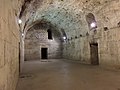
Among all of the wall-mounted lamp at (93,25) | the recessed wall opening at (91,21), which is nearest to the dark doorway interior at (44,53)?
the recessed wall opening at (91,21)

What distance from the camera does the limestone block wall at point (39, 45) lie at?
53.1 ft

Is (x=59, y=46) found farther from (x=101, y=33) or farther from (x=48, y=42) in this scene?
(x=101, y=33)

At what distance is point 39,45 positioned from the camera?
16766 millimetres

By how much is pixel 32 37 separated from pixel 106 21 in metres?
9.82

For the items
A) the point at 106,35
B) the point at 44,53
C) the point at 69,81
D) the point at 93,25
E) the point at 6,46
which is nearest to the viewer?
the point at 6,46

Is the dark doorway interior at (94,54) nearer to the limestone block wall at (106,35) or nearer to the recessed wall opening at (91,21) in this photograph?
the limestone block wall at (106,35)

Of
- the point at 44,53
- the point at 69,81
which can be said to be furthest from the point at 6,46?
the point at 44,53

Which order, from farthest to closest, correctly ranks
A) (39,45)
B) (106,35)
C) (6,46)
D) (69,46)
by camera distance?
(39,45), (69,46), (106,35), (6,46)

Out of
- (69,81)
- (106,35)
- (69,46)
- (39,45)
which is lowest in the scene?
(69,81)

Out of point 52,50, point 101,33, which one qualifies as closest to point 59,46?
point 52,50

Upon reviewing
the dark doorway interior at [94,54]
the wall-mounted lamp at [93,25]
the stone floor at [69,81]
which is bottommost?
the stone floor at [69,81]

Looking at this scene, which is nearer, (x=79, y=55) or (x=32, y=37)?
(x=79, y=55)

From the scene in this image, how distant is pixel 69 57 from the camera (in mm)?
15477

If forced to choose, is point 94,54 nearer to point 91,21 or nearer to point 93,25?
point 93,25
